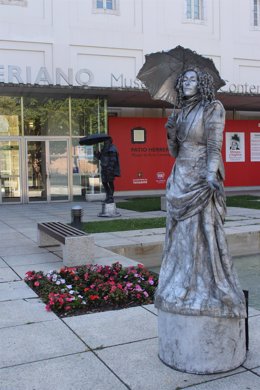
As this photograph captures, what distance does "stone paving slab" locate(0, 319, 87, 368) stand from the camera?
154 inches

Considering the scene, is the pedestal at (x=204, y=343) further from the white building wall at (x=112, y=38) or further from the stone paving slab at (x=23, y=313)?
the white building wall at (x=112, y=38)

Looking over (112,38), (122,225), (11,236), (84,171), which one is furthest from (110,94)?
(11,236)

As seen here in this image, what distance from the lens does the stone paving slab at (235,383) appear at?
3303 mm

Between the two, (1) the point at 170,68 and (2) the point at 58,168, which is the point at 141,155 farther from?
(1) the point at 170,68

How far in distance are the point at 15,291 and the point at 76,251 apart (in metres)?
1.25

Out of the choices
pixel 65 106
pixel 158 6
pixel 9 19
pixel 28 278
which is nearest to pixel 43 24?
pixel 9 19

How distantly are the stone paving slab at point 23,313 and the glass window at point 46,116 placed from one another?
48.5 ft

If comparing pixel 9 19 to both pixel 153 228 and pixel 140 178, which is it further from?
pixel 153 228

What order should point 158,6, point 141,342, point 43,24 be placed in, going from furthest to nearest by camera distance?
point 158,6, point 43,24, point 141,342

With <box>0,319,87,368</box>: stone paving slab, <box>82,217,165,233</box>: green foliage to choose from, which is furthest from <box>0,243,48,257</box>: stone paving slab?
<box>0,319,87,368</box>: stone paving slab

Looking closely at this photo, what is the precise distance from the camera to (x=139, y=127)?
21891mm

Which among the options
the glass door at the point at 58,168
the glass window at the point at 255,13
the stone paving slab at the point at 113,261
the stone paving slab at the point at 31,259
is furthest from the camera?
the glass window at the point at 255,13

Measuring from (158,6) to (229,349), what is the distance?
22.2 m

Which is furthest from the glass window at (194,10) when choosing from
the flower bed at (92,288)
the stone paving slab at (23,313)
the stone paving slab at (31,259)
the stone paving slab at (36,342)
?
the stone paving slab at (36,342)
